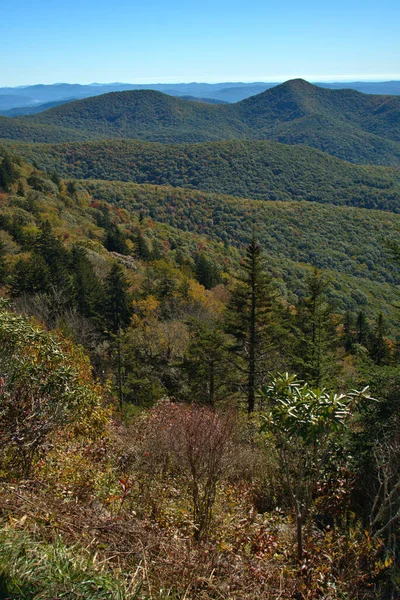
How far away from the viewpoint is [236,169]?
163125mm

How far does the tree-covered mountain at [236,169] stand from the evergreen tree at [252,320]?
133383mm

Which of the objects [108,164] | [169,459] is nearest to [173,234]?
[169,459]

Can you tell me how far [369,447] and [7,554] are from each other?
533 centimetres

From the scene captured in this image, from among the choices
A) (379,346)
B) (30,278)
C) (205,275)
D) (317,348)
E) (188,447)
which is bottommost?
(205,275)

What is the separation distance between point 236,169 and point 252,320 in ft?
519

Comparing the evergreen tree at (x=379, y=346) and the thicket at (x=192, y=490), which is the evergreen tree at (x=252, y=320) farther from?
the evergreen tree at (x=379, y=346)

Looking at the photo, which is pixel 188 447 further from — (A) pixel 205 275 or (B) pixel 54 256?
(A) pixel 205 275

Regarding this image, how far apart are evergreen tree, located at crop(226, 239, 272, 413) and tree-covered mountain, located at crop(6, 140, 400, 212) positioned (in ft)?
438

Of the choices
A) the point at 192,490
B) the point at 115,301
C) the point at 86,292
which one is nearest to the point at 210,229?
the point at 86,292

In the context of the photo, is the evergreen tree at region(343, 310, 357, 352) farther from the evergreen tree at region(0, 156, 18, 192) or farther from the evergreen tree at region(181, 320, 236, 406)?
the evergreen tree at region(0, 156, 18, 192)

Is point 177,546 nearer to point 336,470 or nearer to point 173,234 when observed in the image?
point 336,470

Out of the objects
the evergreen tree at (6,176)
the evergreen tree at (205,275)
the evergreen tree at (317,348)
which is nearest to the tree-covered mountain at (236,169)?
the evergreen tree at (6,176)

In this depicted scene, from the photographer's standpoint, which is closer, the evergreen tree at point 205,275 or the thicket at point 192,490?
the thicket at point 192,490

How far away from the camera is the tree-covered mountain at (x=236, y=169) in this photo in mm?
146000
